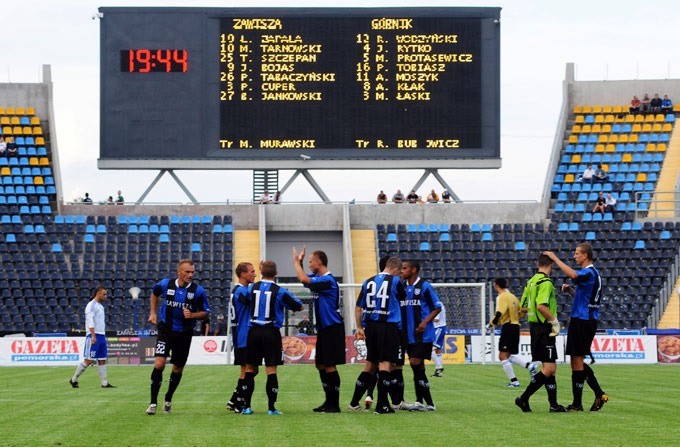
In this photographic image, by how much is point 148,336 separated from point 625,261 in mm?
17981

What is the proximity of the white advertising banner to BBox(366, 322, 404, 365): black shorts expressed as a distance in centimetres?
2419

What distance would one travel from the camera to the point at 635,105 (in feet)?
175

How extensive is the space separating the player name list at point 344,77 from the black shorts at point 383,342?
27345 mm

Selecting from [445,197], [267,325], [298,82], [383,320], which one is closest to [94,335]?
[267,325]

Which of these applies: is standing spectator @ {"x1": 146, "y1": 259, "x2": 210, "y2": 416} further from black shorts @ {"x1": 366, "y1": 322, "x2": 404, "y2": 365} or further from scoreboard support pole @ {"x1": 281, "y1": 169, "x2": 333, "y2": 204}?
scoreboard support pole @ {"x1": 281, "y1": 169, "x2": 333, "y2": 204}

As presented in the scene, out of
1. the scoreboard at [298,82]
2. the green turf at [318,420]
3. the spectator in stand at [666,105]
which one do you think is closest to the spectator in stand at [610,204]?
the spectator in stand at [666,105]

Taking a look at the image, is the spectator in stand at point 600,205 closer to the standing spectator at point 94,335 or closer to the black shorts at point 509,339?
the black shorts at point 509,339

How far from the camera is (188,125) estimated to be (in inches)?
1738

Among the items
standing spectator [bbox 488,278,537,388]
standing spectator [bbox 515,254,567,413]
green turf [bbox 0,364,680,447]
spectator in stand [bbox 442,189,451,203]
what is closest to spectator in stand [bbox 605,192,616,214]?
spectator in stand [bbox 442,189,451,203]

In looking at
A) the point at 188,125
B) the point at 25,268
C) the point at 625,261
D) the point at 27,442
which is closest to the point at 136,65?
the point at 188,125

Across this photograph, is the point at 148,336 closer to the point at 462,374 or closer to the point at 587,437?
the point at 462,374

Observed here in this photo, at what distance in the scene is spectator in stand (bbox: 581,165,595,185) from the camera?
50.3m

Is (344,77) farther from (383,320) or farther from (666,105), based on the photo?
(383,320)

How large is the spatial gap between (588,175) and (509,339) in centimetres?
2691
